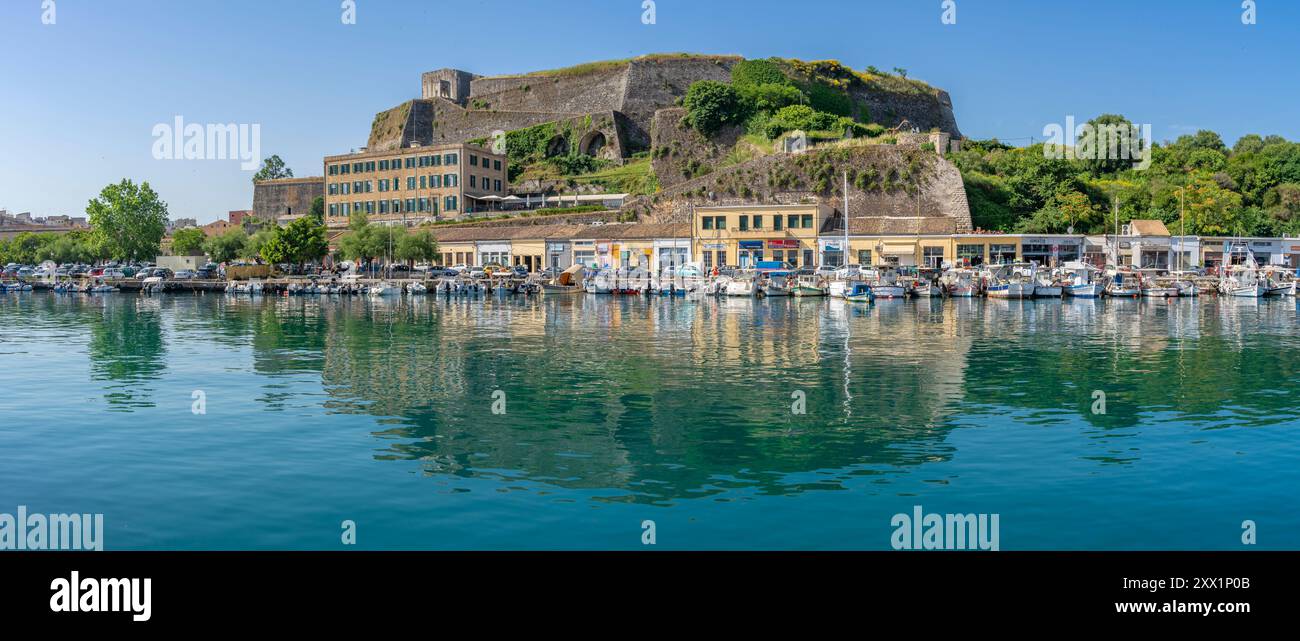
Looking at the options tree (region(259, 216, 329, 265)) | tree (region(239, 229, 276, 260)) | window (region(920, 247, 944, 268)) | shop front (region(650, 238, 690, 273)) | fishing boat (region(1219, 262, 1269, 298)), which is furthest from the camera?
tree (region(239, 229, 276, 260))

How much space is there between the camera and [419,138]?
104438 millimetres

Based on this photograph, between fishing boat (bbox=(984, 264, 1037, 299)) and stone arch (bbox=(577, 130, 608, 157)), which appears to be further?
stone arch (bbox=(577, 130, 608, 157))

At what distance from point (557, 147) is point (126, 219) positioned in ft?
148

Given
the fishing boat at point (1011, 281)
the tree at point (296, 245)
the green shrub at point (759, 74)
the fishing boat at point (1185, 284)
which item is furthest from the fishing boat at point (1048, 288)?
the tree at point (296, 245)

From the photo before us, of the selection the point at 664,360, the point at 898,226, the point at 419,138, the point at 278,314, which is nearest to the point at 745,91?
the point at 898,226

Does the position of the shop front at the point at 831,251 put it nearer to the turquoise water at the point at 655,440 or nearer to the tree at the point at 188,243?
the turquoise water at the point at 655,440

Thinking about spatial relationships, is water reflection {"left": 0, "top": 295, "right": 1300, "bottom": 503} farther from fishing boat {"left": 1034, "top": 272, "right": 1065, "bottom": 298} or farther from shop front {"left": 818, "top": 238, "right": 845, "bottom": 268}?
shop front {"left": 818, "top": 238, "right": 845, "bottom": 268}

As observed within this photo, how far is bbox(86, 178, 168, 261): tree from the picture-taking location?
9875 centimetres

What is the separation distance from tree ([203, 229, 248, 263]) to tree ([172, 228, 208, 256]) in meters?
11.7

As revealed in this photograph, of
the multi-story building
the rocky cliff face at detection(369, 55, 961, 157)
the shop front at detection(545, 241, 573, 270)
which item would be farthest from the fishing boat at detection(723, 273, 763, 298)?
the multi-story building

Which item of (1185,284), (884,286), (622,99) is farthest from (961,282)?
(622,99)

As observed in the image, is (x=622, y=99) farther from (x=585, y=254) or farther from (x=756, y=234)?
(x=756, y=234)
